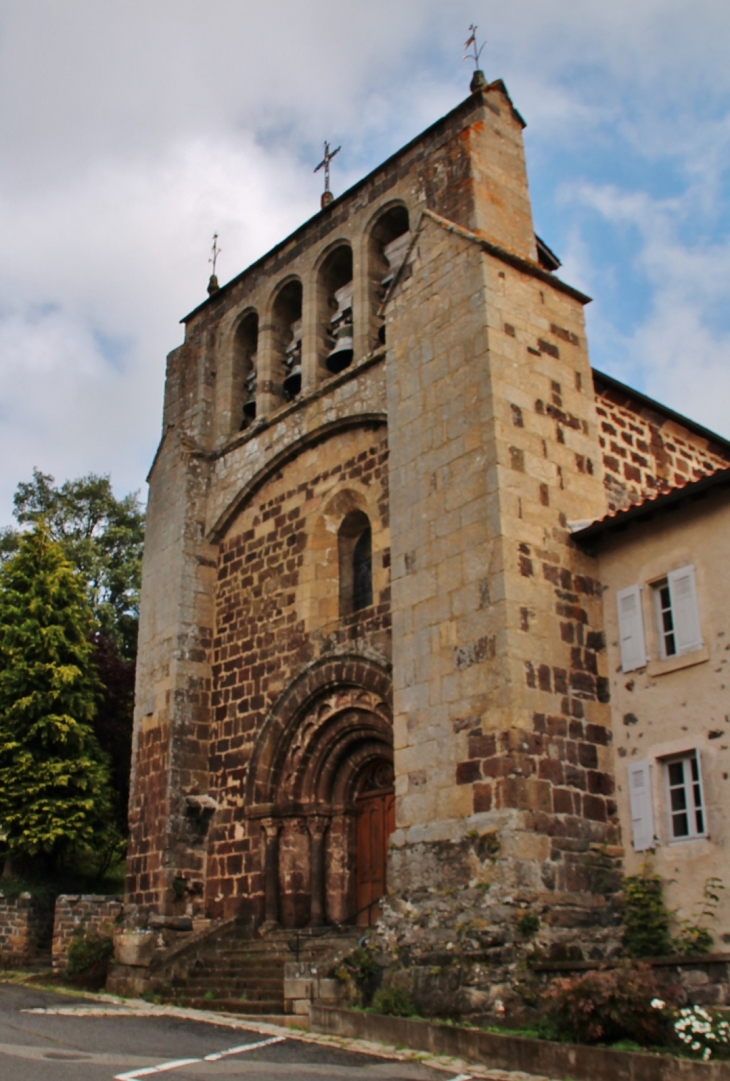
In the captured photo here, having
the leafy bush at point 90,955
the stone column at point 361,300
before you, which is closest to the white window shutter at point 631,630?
the stone column at point 361,300

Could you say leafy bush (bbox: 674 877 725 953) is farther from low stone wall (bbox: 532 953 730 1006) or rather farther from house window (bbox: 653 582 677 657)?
house window (bbox: 653 582 677 657)

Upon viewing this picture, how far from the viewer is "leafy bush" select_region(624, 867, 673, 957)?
400 inches

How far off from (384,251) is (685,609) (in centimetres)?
821

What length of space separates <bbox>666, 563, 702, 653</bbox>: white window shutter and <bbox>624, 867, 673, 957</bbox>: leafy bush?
7.40 ft

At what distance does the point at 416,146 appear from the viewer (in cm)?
1541

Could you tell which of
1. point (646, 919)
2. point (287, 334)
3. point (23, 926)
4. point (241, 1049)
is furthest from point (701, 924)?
point (23, 926)

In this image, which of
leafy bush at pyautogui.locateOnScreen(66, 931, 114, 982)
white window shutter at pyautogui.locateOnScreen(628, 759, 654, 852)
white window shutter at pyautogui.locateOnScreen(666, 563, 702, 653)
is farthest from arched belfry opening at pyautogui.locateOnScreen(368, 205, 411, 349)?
leafy bush at pyautogui.locateOnScreen(66, 931, 114, 982)

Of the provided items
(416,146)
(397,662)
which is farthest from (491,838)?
(416,146)

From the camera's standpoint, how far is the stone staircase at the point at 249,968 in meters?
11.1

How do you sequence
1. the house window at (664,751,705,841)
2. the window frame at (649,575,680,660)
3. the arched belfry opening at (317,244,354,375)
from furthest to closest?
the arched belfry opening at (317,244,354,375)
the window frame at (649,575,680,660)
the house window at (664,751,705,841)

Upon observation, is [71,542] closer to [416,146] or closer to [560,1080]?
[416,146]

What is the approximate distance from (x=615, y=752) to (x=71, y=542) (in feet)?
79.9

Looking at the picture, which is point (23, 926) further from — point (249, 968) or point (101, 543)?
point (101, 543)

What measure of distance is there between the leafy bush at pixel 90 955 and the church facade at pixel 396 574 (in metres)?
0.73
